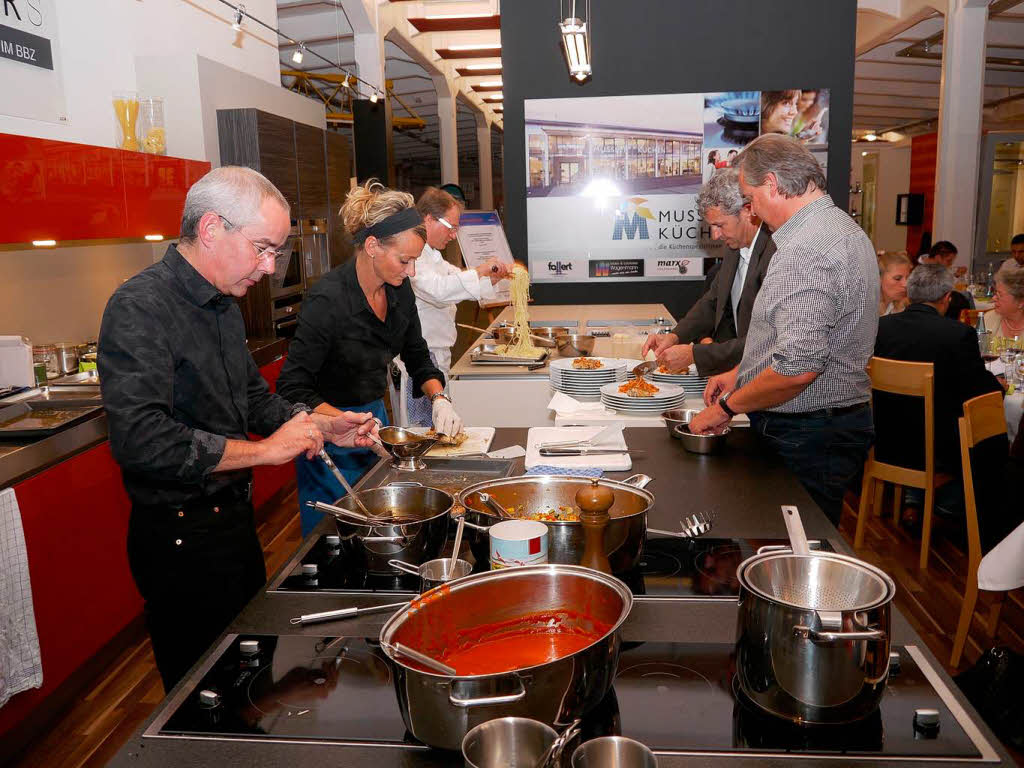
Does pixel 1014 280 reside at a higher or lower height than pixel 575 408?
higher

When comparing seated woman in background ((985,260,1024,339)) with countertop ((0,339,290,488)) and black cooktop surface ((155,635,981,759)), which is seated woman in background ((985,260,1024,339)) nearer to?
black cooktop surface ((155,635,981,759))

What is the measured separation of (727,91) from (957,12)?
2.65m

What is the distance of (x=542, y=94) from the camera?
7195mm

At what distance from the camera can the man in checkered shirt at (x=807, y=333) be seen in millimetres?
2357

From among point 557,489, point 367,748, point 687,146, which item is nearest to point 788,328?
point 557,489

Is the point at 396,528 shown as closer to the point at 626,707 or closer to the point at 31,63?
the point at 626,707

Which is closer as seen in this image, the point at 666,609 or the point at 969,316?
the point at 666,609

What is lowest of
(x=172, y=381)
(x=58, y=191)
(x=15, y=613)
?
(x=15, y=613)

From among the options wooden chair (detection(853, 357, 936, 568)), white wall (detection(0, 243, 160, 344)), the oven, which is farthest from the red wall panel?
white wall (detection(0, 243, 160, 344))

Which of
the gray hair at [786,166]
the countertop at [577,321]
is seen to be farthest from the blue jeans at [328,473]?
the gray hair at [786,166]

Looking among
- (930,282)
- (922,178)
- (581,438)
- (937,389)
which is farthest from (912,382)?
(922,178)

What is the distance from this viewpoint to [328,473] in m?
2.89

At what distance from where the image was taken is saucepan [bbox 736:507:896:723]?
105 centimetres

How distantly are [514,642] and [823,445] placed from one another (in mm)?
1593
